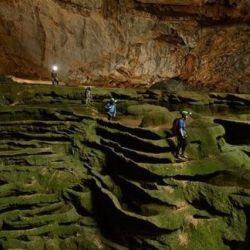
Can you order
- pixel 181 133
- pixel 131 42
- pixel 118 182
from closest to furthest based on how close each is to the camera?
pixel 181 133, pixel 118 182, pixel 131 42

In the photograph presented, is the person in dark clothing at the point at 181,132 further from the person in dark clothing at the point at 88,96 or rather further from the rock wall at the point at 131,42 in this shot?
the rock wall at the point at 131,42

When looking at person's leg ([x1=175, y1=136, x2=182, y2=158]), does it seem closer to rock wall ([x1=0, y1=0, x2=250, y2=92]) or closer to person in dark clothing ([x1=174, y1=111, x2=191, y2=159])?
person in dark clothing ([x1=174, y1=111, x2=191, y2=159])

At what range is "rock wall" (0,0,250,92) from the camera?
2586 centimetres

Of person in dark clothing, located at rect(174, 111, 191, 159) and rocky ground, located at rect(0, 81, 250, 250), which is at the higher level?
person in dark clothing, located at rect(174, 111, 191, 159)

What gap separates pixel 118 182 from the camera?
14125 mm

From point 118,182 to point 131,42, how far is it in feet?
53.0

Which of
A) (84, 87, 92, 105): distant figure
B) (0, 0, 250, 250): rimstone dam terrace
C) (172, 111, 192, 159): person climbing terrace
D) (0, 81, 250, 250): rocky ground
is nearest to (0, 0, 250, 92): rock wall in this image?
(0, 0, 250, 250): rimstone dam terrace

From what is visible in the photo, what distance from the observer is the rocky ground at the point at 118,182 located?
1205cm

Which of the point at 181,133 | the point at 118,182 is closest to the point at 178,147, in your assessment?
the point at 181,133

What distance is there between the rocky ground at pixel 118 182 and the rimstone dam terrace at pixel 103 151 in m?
0.04

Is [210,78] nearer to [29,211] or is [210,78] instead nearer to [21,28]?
[21,28]

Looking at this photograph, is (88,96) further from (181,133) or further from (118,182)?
(181,133)

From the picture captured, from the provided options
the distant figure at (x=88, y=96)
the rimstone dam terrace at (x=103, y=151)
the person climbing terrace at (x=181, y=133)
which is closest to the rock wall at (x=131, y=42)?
the rimstone dam terrace at (x=103, y=151)

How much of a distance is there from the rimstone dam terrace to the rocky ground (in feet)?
0.13
